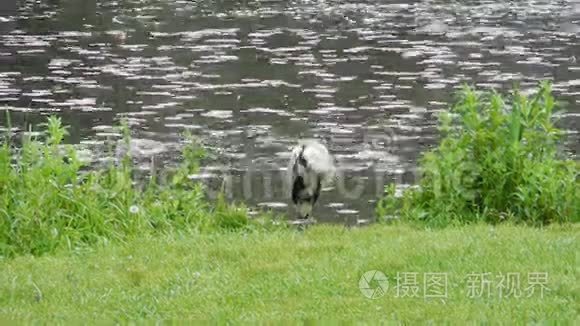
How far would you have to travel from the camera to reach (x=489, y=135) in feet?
37.2

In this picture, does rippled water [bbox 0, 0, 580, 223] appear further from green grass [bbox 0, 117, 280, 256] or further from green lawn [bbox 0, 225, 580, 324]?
green lawn [bbox 0, 225, 580, 324]

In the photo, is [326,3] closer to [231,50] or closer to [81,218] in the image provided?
[231,50]

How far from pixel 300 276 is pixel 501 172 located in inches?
132

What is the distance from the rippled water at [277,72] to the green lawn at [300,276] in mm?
3754

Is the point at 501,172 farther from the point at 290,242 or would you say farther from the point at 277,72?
the point at 277,72

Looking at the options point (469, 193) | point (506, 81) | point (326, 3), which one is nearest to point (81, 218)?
point (469, 193)

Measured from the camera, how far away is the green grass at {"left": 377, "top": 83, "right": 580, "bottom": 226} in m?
11.1

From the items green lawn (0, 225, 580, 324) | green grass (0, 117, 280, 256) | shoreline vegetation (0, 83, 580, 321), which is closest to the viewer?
green lawn (0, 225, 580, 324)

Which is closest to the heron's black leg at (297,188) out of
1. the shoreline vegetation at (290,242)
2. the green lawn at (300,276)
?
the shoreline vegetation at (290,242)

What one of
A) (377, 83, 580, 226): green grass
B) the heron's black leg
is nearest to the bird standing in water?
the heron's black leg

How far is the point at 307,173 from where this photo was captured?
10.8 meters

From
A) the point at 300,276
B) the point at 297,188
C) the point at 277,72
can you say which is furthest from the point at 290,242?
the point at 277,72

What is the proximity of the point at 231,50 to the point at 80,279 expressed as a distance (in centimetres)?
1964

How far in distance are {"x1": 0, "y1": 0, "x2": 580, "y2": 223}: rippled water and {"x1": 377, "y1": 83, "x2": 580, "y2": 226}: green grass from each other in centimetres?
225
